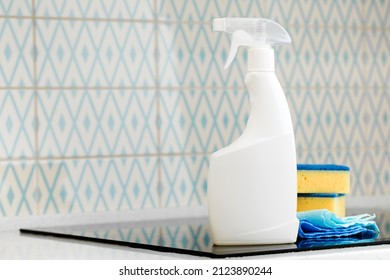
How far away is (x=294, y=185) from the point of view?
1248 mm

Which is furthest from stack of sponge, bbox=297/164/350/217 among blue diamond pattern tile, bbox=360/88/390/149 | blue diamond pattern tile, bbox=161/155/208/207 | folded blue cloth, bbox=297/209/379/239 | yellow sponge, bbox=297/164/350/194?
blue diamond pattern tile, bbox=360/88/390/149

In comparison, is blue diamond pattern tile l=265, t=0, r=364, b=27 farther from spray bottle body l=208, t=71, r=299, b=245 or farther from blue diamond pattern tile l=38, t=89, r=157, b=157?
spray bottle body l=208, t=71, r=299, b=245

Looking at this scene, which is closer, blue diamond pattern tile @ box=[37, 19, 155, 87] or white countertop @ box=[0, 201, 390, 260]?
white countertop @ box=[0, 201, 390, 260]

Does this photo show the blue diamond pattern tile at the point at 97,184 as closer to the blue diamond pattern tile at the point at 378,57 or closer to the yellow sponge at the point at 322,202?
the yellow sponge at the point at 322,202

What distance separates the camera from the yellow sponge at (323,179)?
1.45 metres

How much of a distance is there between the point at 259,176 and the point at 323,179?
27 centimetres

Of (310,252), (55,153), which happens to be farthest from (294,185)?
(55,153)

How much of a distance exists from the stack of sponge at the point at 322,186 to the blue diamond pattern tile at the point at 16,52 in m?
0.58

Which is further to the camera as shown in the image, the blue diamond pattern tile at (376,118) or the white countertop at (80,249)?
the blue diamond pattern tile at (376,118)

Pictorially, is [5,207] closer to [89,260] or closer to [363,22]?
[89,260]

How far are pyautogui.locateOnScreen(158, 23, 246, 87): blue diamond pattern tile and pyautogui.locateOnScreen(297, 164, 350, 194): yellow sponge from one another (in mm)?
499

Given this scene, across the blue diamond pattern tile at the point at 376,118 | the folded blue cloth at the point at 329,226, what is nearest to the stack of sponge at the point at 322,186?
the folded blue cloth at the point at 329,226

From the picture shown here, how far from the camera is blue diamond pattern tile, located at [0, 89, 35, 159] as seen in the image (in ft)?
5.64

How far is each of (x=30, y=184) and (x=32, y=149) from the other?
0.22 ft
